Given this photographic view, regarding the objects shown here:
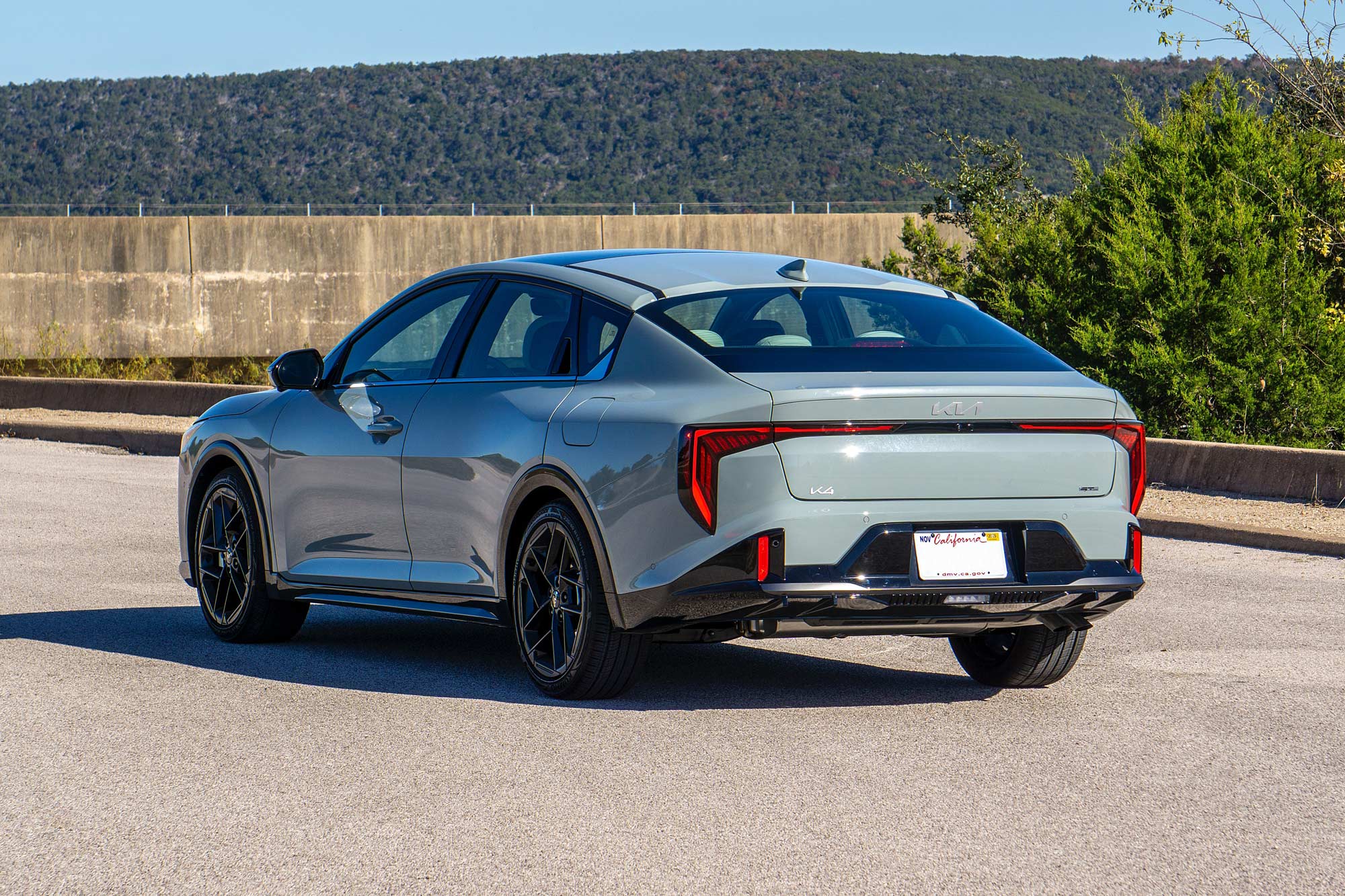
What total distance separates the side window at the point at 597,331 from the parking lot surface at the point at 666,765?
4.19ft

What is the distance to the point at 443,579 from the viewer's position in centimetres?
699

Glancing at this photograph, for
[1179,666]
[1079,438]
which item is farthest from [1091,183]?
[1079,438]

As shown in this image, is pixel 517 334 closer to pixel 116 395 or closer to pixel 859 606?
pixel 859 606

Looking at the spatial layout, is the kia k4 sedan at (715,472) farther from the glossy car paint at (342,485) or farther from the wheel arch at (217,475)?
the wheel arch at (217,475)

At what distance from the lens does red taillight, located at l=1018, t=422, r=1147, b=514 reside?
605cm

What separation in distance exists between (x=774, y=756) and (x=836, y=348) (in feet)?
4.67

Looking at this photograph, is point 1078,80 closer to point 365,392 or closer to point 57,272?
point 57,272

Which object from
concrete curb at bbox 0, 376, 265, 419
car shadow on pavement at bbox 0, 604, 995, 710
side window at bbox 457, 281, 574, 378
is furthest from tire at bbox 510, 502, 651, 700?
concrete curb at bbox 0, 376, 265, 419

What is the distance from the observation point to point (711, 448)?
579cm

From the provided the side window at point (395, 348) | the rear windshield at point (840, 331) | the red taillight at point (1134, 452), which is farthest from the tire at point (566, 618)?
the red taillight at point (1134, 452)

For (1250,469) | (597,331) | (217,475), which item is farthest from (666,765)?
(1250,469)

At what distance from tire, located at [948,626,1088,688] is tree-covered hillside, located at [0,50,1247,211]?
98908 millimetres

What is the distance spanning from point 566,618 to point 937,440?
5.05 ft

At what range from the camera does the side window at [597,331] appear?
6.49 metres
